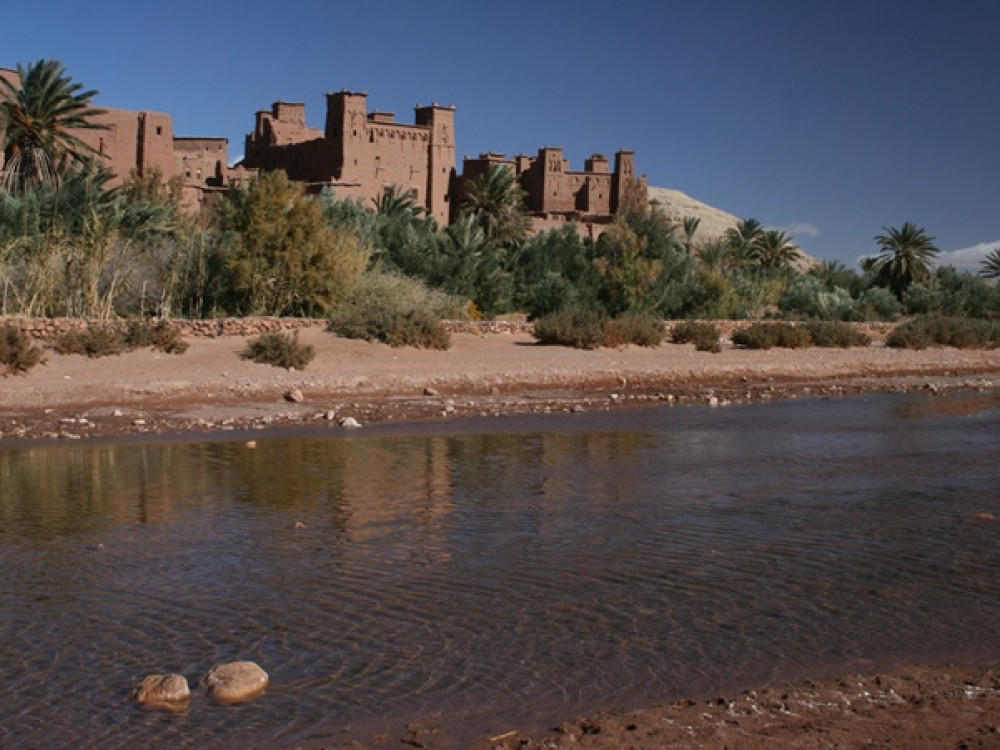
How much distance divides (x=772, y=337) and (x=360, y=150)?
27.7 meters

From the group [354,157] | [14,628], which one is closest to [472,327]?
[14,628]

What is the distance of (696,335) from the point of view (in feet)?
97.7

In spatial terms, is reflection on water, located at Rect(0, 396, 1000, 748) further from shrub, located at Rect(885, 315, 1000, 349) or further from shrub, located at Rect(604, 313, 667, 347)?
shrub, located at Rect(885, 315, 1000, 349)

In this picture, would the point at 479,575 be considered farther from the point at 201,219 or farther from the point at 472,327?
the point at 201,219

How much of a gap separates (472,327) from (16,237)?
10.0 m

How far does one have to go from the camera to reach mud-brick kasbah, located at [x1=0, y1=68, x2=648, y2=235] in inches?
1853

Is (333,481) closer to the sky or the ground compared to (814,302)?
closer to the ground

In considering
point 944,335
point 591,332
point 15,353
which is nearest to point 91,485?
point 15,353

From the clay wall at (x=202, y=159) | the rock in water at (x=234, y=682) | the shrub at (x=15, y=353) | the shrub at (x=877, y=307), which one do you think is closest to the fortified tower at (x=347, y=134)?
the clay wall at (x=202, y=159)

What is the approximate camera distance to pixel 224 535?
939 centimetres

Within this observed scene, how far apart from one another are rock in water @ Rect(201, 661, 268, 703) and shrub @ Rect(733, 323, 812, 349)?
2597 centimetres

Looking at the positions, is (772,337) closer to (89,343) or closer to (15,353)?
(89,343)

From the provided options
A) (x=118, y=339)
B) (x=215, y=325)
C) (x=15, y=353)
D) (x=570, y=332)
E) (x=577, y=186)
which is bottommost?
(x=15, y=353)

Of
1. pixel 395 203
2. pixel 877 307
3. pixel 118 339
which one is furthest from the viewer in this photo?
pixel 395 203
